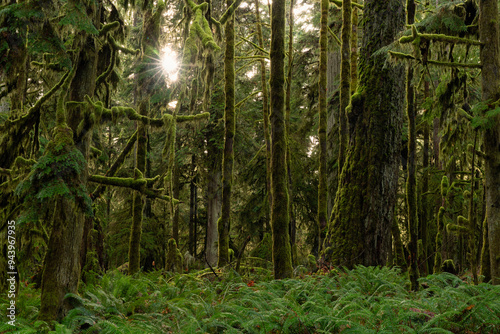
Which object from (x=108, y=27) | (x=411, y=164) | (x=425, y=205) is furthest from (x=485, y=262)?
(x=108, y=27)

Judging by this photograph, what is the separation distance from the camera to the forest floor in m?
3.97

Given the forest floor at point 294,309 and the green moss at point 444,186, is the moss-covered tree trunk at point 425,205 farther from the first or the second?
the forest floor at point 294,309

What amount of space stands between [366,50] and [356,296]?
480 centimetres

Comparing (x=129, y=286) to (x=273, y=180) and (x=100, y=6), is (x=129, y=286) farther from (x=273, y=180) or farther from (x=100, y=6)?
→ (x=100, y=6)

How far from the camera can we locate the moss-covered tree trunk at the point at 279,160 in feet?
21.1

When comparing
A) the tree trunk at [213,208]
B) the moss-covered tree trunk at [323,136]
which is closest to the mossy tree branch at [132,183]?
the moss-covered tree trunk at [323,136]

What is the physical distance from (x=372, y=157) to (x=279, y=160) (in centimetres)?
176

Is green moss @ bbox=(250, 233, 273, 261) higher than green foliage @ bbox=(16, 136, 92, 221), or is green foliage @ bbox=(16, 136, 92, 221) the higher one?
green foliage @ bbox=(16, 136, 92, 221)

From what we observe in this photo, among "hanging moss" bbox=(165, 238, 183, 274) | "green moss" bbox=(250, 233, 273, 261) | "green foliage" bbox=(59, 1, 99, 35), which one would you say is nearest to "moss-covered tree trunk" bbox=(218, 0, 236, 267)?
"hanging moss" bbox=(165, 238, 183, 274)

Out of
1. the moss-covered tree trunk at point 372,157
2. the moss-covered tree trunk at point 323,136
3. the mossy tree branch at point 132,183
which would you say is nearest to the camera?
the mossy tree branch at point 132,183

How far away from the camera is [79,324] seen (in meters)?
4.54

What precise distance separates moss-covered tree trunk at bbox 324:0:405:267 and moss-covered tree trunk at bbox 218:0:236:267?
256 cm

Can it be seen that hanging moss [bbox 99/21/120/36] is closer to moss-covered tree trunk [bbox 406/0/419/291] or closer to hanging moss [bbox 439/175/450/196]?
moss-covered tree trunk [bbox 406/0/419/291]

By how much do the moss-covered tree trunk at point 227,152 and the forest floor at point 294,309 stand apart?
1695 millimetres
